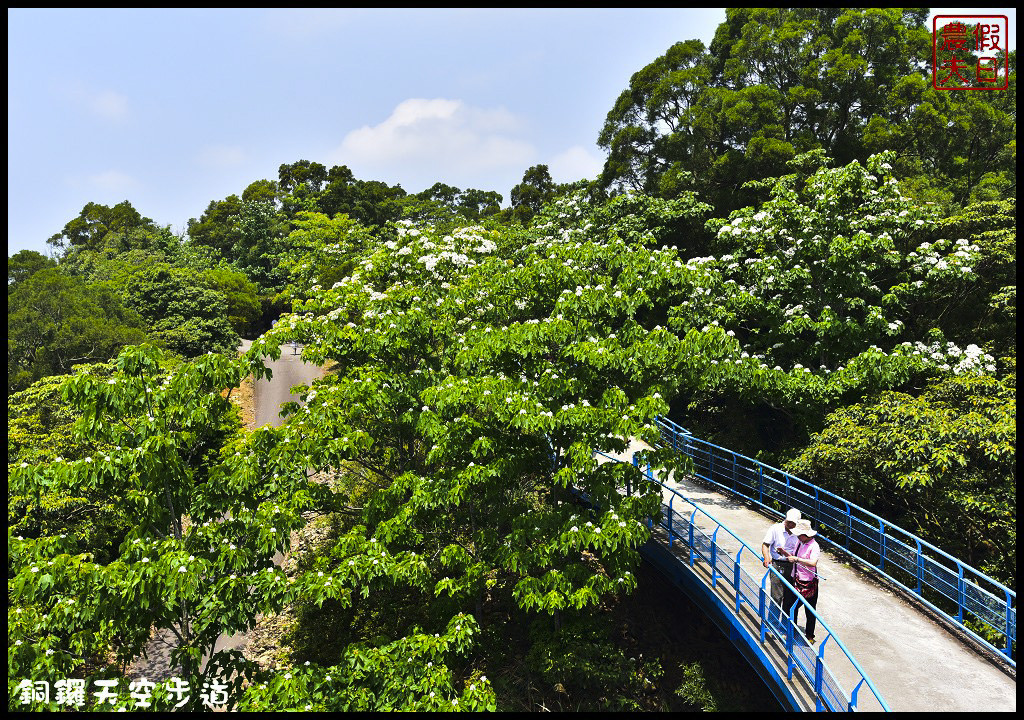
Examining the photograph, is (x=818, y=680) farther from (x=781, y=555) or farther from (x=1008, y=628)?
(x=1008, y=628)

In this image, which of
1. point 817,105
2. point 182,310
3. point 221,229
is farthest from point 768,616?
point 221,229

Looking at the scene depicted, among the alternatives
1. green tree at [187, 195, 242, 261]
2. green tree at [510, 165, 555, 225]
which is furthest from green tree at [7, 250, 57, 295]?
green tree at [510, 165, 555, 225]

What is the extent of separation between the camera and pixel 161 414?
781 cm

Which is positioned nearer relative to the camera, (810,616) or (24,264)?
(810,616)

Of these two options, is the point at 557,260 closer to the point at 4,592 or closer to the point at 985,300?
the point at 4,592

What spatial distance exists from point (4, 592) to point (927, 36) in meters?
23.1

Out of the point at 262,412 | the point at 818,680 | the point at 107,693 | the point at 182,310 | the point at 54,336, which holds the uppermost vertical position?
the point at 182,310

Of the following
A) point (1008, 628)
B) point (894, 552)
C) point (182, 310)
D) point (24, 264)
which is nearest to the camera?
point (1008, 628)

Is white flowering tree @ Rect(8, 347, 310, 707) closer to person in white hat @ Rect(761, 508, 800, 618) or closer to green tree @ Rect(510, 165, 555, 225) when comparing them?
person in white hat @ Rect(761, 508, 800, 618)

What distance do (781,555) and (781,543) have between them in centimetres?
14

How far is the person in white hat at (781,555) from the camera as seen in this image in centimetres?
739

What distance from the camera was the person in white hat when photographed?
7.39 metres

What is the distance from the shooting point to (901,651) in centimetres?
748

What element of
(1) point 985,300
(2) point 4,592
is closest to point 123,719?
(2) point 4,592
